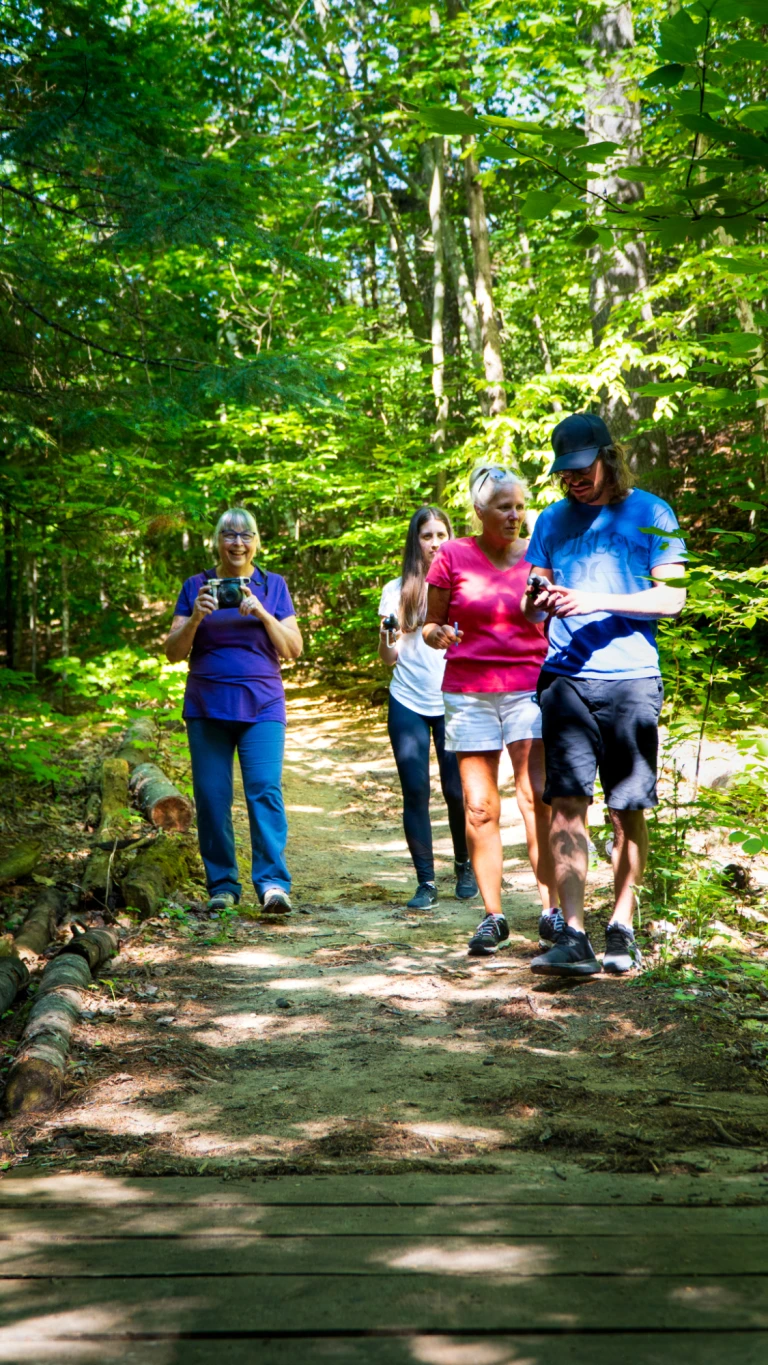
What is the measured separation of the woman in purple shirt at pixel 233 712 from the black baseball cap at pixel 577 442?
2.27 m

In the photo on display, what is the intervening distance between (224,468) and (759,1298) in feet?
46.5

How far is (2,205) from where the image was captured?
7254 mm

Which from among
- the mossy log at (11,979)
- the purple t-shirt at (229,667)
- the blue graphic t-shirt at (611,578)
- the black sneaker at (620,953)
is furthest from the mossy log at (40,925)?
the blue graphic t-shirt at (611,578)

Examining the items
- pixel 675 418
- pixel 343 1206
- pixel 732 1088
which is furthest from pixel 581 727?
pixel 675 418

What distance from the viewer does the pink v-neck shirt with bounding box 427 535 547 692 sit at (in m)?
4.74

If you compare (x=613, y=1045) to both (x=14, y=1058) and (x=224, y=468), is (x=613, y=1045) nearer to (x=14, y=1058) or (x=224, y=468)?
(x=14, y=1058)

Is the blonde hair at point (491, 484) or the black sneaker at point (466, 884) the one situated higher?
the blonde hair at point (491, 484)

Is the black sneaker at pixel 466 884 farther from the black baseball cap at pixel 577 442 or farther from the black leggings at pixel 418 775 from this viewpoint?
the black baseball cap at pixel 577 442

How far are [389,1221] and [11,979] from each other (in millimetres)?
2569

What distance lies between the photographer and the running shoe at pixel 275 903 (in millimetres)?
5652

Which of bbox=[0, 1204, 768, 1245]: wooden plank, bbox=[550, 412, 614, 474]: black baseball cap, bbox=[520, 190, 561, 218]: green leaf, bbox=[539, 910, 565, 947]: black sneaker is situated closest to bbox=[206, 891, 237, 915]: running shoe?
bbox=[539, 910, 565, 947]: black sneaker

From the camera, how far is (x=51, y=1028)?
354 centimetres

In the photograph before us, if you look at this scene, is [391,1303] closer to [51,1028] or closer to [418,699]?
[51,1028]

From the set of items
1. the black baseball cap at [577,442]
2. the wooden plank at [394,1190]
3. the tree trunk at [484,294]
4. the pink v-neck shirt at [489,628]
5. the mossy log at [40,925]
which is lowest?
the mossy log at [40,925]
